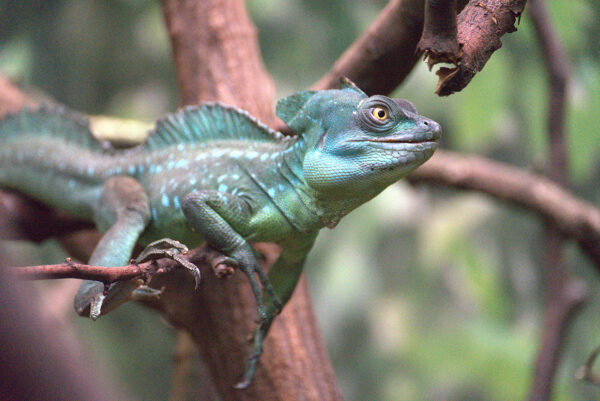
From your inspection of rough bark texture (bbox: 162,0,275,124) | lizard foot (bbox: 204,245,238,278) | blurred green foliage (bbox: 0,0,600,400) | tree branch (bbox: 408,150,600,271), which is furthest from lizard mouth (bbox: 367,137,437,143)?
blurred green foliage (bbox: 0,0,600,400)

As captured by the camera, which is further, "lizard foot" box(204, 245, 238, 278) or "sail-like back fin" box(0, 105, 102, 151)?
"sail-like back fin" box(0, 105, 102, 151)

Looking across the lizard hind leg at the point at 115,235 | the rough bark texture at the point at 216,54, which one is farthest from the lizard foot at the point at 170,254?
the rough bark texture at the point at 216,54

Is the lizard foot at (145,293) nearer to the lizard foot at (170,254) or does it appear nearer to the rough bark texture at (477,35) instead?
the lizard foot at (170,254)

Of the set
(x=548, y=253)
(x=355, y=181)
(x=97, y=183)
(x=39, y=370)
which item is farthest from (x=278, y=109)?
(x=548, y=253)

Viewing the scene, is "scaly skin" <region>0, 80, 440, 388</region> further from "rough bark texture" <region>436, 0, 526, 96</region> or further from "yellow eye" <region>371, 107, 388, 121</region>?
"rough bark texture" <region>436, 0, 526, 96</region>

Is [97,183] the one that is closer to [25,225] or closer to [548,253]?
[25,225]

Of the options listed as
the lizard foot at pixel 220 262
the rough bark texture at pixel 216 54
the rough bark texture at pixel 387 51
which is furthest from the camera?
the rough bark texture at pixel 216 54
